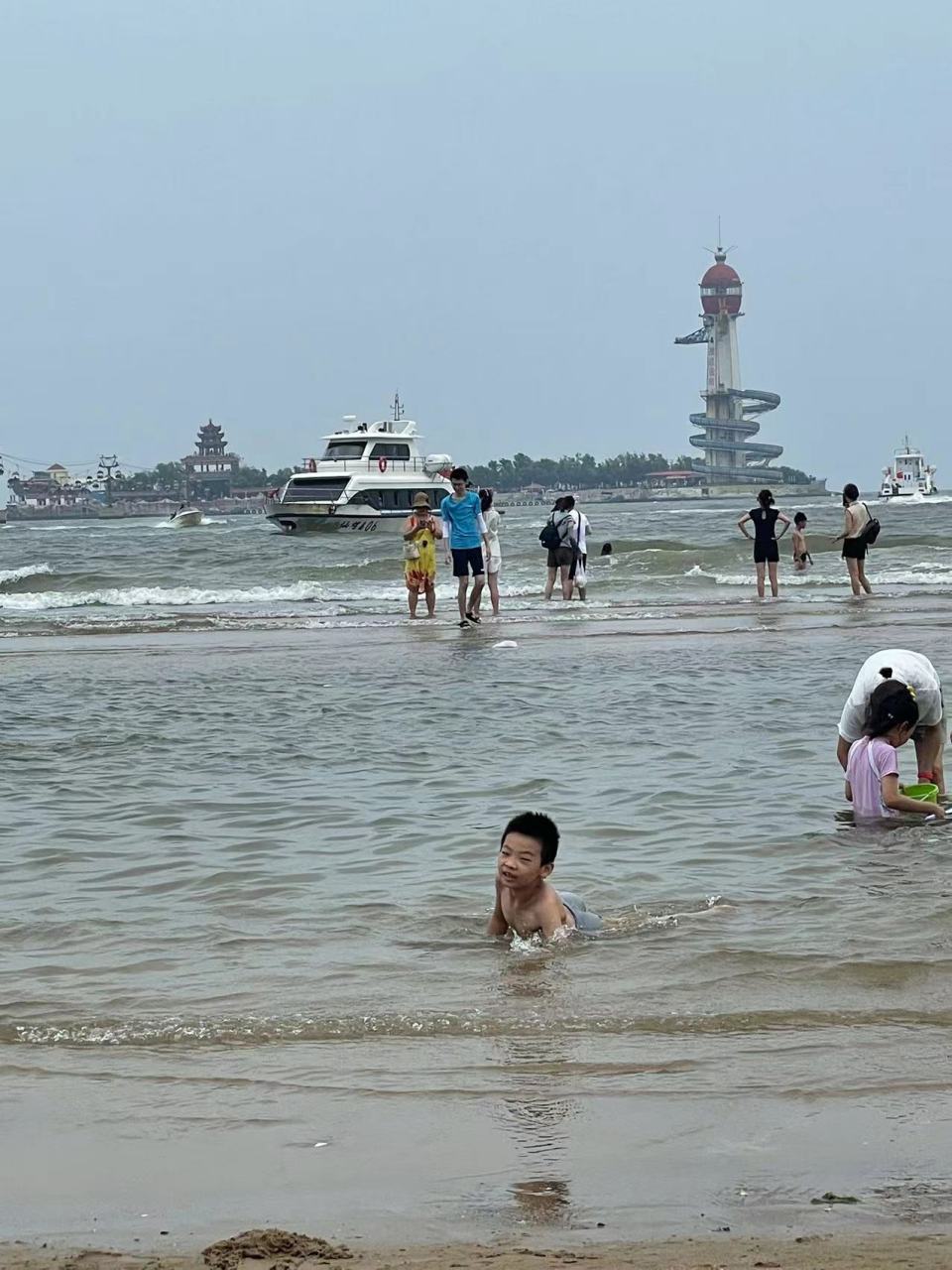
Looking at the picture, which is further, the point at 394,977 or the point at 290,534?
the point at 290,534

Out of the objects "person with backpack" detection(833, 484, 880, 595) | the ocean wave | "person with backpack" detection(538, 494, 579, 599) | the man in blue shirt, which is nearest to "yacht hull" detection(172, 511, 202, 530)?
"person with backpack" detection(538, 494, 579, 599)

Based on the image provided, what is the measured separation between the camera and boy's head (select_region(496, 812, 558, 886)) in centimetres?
592

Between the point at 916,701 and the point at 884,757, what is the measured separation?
0.94ft

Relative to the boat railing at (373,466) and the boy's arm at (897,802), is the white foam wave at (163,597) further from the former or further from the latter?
the boat railing at (373,466)

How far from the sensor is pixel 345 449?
55.6m

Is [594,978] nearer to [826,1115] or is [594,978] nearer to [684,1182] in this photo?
[826,1115]

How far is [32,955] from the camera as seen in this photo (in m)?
5.94

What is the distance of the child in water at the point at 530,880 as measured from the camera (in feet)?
19.5

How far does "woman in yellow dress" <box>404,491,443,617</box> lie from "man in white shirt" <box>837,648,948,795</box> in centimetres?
1283

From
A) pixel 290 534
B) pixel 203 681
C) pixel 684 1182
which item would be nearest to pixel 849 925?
pixel 684 1182

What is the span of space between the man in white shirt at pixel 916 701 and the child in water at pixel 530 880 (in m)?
2.27

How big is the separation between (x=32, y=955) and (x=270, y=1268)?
307 cm

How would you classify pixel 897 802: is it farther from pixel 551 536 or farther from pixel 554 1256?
pixel 551 536

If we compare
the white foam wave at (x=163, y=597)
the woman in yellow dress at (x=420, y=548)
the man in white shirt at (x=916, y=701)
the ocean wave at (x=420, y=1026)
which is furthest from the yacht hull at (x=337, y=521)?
the ocean wave at (x=420, y=1026)
